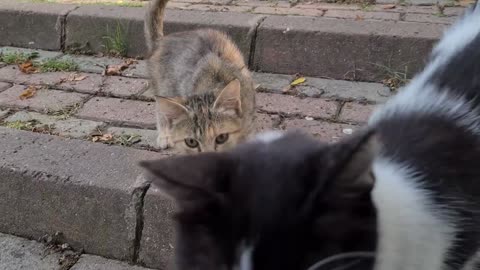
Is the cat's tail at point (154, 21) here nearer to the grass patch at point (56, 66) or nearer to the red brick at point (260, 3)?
the grass patch at point (56, 66)

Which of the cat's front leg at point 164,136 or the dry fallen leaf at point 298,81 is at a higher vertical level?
the dry fallen leaf at point 298,81

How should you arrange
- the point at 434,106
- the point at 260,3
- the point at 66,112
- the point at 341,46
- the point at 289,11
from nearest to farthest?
the point at 434,106
the point at 66,112
the point at 341,46
the point at 289,11
the point at 260,3

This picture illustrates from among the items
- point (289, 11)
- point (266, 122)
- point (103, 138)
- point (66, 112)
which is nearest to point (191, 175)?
point (103, 138)

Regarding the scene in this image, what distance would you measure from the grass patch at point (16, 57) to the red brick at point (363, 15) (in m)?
2.28

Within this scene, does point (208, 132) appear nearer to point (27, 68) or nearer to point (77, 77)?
point (77, 77)

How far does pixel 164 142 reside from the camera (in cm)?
299

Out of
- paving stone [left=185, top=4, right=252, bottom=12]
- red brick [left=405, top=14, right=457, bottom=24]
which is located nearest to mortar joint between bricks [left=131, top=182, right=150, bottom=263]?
paving stone [left=185, top=4, right=252, bottom=12]

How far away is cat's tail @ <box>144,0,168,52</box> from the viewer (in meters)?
3.63

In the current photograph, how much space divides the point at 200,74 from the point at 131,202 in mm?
1072

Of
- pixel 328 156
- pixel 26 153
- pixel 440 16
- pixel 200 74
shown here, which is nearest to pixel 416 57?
pixel 440 16

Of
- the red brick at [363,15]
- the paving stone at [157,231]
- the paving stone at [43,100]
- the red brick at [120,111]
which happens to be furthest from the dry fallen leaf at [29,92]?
the red brick at [363,15]

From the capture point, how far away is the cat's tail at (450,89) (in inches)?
70.0

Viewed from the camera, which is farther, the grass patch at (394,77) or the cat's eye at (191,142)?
the grass patch at (394,77)

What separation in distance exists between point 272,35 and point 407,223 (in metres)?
2.53
